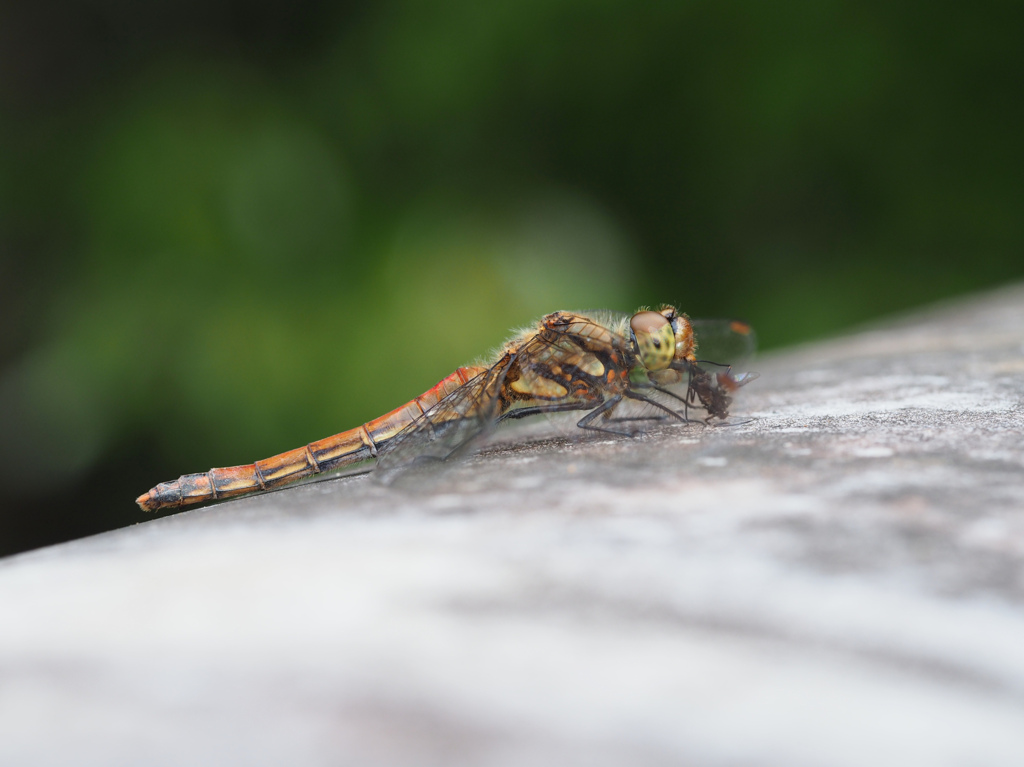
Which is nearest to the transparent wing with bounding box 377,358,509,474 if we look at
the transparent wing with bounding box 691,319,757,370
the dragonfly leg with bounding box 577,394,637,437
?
the dragonfly leg with bounding box 577,394,637,437

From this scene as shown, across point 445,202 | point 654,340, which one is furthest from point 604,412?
point 445,202

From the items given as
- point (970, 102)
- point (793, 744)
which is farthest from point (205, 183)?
point (970, 102)

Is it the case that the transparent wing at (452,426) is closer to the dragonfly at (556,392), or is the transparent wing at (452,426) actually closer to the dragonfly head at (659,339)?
the dragonfly at (556,392)

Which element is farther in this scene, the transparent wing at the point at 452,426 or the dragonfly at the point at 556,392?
the dragonfly at the point at 556,392

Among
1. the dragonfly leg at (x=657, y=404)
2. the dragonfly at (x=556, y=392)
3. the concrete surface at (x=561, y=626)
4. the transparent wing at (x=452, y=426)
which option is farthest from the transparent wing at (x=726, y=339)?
the concrete surface at (x=561, y=626)

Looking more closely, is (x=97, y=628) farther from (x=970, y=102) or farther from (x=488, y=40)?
(x=970, y=102)

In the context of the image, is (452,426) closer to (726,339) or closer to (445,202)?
(726,339)
